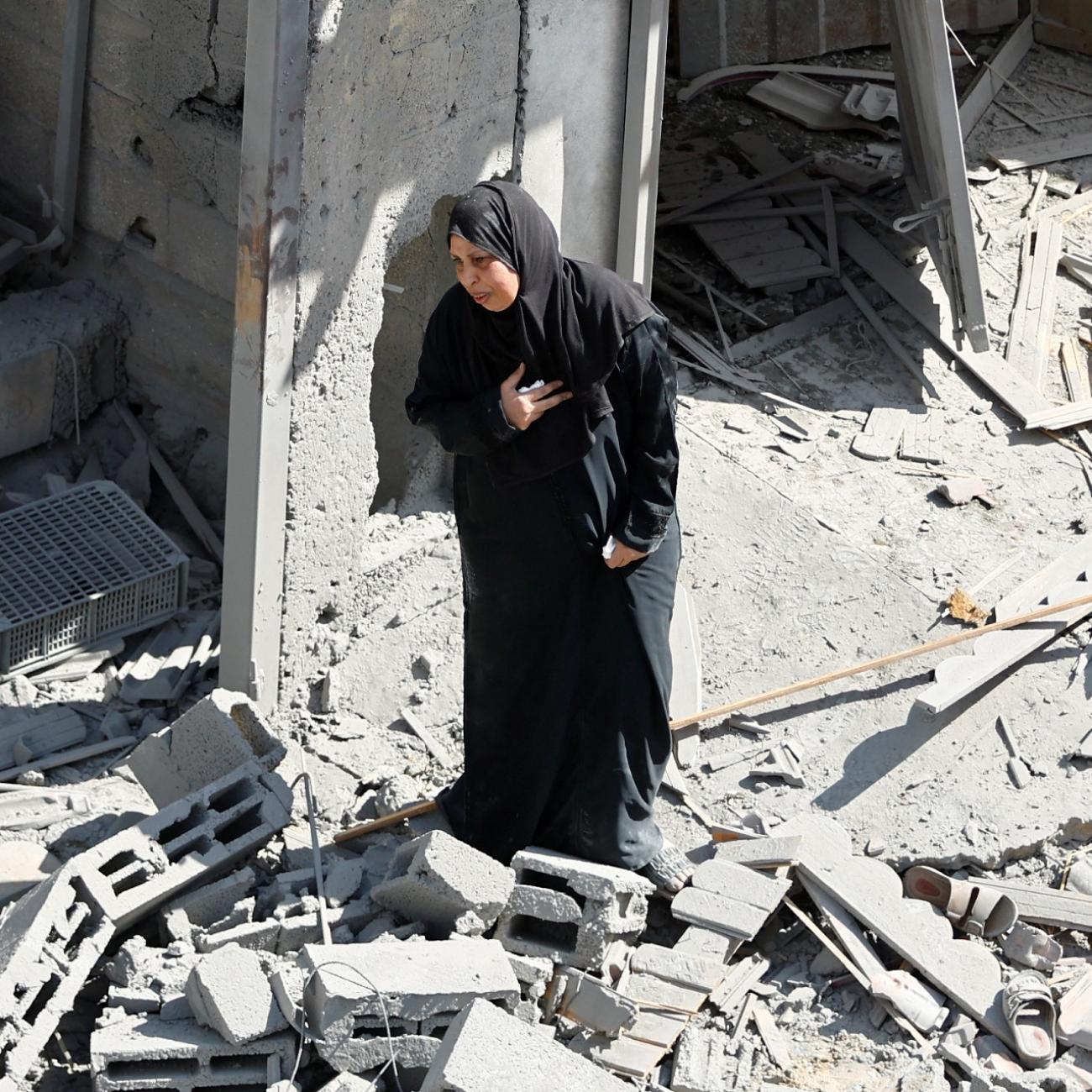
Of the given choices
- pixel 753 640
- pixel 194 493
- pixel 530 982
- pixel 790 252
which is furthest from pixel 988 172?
pixel 530 982

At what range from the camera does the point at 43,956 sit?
4.88 m

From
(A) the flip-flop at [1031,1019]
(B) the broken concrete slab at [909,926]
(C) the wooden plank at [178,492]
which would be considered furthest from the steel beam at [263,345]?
(A) the flip-flop at [1031,1019]

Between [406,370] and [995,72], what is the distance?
7494 mm

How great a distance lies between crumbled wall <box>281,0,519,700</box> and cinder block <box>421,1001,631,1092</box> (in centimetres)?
248

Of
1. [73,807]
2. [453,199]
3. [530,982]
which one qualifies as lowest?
[73,807]

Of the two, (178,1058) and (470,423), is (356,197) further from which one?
(178,1058)

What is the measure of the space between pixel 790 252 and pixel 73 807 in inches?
239

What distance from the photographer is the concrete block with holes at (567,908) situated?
17.0ft

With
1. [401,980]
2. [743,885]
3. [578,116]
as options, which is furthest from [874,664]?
[401,980]

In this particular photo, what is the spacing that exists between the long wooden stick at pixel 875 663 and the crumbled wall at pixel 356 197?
1532mm

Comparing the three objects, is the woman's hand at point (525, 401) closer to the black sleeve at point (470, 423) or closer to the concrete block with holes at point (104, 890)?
the black sleeve at point (470, 423)

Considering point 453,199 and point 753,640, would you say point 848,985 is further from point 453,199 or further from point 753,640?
point 453,199

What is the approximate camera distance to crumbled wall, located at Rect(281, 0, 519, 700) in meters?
5.98

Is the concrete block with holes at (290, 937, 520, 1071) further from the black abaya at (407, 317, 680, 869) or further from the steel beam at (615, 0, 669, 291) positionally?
the steel beam at (615, 0, 669, 291)
